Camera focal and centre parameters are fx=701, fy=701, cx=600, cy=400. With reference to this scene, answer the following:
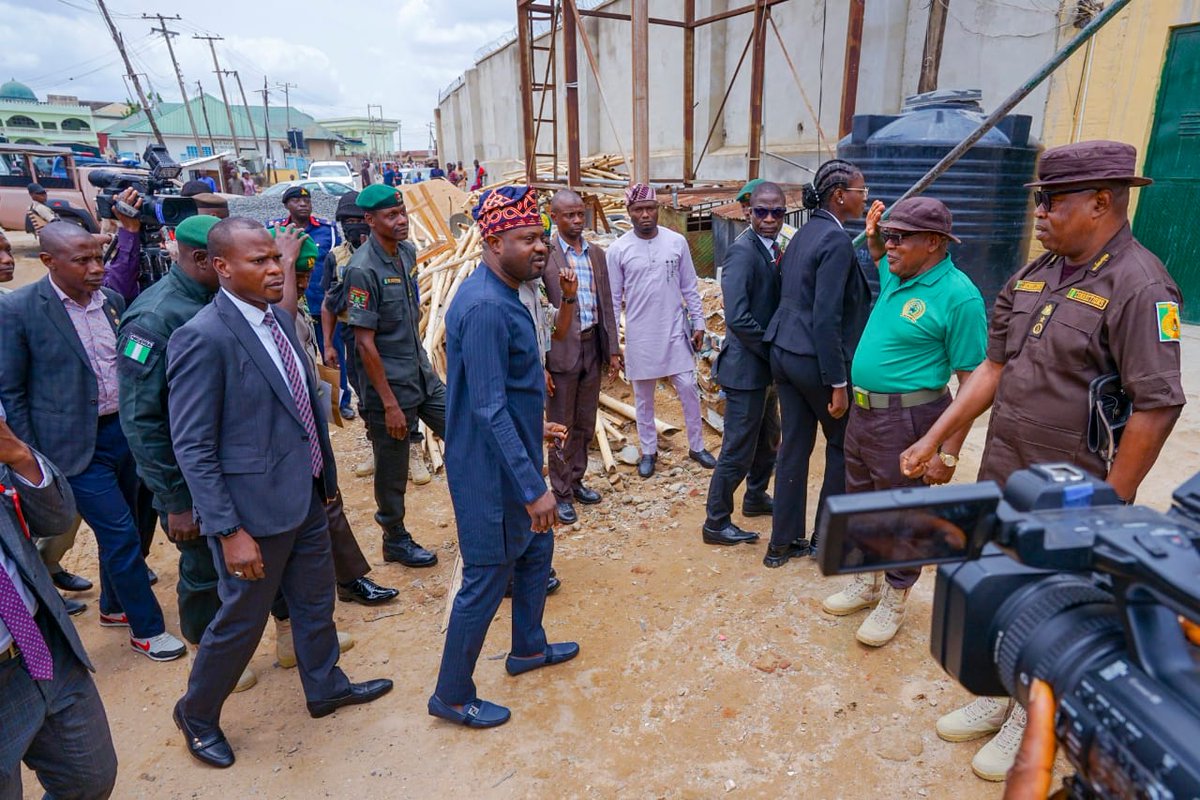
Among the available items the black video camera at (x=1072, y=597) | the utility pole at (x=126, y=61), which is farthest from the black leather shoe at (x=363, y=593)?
the utility pole at (x=126, y=61)

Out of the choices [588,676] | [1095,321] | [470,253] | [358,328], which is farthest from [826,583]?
[470,253]

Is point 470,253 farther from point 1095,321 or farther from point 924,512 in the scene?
point 924,512

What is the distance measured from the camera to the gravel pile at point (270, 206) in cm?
1709

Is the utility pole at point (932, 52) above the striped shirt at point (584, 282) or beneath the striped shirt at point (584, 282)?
above

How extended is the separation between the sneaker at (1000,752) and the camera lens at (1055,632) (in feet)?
5.73

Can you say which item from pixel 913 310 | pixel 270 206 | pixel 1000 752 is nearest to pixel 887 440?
pixel 913 310

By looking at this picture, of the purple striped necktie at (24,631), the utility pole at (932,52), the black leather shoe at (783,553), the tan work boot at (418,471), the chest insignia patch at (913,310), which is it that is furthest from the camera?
the utility pole at (932,52)

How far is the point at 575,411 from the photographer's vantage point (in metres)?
4.86

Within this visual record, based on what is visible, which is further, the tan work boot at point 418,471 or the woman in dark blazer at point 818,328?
the tan work boot at point 418,471

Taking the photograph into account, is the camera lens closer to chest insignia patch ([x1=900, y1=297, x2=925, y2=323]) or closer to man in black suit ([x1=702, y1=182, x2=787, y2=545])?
chest insignia patch ([x1=900, y1=297, x2=925, y2=323])

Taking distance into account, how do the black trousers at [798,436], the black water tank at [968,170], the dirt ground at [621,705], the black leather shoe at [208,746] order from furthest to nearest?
the black water tank at [968,170], the black trousers at [798,436], the black leather shoe at [208,746], the dirt ground at [621,705]

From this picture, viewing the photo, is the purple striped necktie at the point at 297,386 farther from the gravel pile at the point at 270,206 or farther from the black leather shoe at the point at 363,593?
the gravel pile at the point at 270,206

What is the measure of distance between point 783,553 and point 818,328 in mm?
1341

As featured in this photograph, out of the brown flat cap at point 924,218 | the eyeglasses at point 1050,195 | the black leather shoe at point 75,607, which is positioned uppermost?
the eyeglasses at point 1050,195
